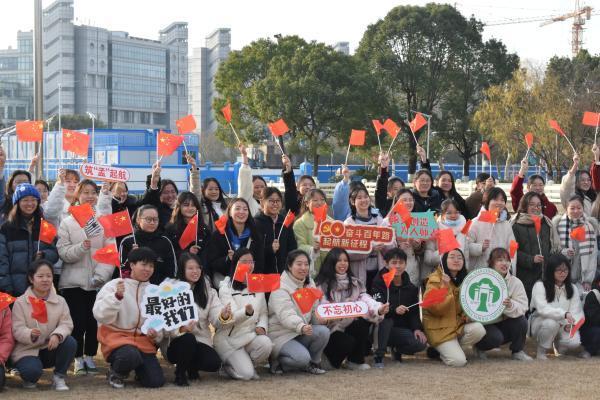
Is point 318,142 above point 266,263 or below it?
above

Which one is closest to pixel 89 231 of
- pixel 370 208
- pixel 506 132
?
pixel 370 208

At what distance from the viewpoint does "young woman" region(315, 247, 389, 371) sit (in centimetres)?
727

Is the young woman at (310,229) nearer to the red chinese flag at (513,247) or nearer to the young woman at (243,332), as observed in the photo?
the young woman at (243,332)

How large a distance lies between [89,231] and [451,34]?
43988 mm

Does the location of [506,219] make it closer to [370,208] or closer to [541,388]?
[370,208]

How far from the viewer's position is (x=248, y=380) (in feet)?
22.5

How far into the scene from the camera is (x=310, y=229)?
8.05 meters

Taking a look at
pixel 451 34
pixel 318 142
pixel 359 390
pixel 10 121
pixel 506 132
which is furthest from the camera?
pixel 10 121

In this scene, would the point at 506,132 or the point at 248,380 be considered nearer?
the point at 248,380

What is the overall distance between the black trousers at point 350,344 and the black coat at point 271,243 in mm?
959

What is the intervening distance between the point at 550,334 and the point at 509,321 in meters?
0.41

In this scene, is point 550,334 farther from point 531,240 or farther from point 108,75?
point 108,75

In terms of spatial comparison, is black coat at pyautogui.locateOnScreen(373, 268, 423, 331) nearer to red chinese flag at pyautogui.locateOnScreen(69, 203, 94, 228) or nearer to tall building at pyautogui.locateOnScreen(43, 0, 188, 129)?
red chinese flag at pyautogui.locateOnScreen(69, 203, 94, 228)

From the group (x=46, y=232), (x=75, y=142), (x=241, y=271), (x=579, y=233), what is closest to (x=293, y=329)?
(x=241, y=271)
